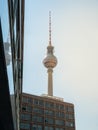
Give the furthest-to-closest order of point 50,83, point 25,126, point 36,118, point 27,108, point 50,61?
point 50,61, point 50,83, point 36,118, point 27,108, point 25,126

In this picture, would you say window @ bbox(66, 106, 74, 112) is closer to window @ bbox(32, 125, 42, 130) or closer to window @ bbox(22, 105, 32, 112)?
window @ bbox(32, 125, 42, 130)

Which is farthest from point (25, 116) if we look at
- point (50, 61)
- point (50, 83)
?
point (50, 61)

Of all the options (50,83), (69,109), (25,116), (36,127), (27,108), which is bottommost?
(36,127)

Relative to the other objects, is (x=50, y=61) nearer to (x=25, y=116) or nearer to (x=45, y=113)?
(x=45, y=113)

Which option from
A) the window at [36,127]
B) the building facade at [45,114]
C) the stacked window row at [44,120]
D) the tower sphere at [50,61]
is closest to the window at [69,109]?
the building facade at [45,114]

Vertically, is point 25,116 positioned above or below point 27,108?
below

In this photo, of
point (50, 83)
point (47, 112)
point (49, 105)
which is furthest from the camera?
point (50, 83)

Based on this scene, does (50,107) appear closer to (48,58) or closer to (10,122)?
(48,58)

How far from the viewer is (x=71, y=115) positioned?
4218 inches

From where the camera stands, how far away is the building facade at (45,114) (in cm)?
8969

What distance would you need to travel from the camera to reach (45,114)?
97312mm

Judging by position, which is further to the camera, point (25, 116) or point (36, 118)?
point (36, 118)

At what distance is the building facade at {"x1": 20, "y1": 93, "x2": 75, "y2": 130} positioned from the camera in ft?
294

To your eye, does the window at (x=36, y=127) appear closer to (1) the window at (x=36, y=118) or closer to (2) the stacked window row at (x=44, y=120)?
(2) the stacked window row at (x=44, y=120)
